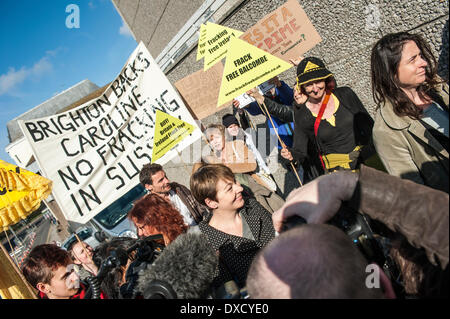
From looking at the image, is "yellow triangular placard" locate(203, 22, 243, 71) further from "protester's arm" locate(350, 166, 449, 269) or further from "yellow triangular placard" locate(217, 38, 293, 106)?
"protester's arm" locate(350, 166, 449, 269)

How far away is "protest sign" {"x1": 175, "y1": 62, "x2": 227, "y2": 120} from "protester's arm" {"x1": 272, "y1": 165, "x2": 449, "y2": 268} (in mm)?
3333

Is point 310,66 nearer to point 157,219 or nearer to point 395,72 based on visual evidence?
point 395,72

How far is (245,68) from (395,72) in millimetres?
1226

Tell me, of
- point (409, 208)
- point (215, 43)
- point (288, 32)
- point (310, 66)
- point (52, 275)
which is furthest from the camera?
point (215, 43)

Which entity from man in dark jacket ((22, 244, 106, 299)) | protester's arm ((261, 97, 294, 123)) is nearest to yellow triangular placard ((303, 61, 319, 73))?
protester's arm ((261, 97, 294, 123))

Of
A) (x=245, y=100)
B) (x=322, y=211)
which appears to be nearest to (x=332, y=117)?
A: (x=245, y=100)

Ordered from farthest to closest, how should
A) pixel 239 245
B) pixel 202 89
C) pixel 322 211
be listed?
pixel 202 89 < pixel 239 245 < pixel 322 211

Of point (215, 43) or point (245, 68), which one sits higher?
point (215, 43)

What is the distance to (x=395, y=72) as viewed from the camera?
58.6 inches

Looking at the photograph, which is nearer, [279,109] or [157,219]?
[157,219]

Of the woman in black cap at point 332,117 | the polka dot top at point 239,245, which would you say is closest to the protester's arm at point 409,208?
the polka dot top at point 239,245

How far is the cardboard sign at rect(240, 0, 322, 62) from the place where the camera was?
2.36 m
